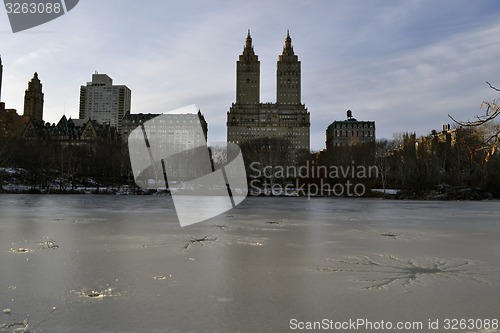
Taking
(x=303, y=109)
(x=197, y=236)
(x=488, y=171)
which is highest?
(x=303, y=109)

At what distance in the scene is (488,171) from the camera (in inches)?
2025

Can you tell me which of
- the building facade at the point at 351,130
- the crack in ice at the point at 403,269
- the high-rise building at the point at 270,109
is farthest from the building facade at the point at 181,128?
the crack in ice at the point at 403,269

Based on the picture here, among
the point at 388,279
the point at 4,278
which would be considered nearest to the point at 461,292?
the point at 388,279

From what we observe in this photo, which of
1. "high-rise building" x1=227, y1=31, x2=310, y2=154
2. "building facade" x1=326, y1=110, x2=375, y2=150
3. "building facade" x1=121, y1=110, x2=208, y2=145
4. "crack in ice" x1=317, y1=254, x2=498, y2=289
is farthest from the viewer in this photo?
"high-rise building" x1=227, y1=31, x2=310, y2=154

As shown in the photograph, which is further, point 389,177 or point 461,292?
point 389,177

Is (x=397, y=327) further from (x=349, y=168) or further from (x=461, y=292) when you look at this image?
(x=349, y=168)

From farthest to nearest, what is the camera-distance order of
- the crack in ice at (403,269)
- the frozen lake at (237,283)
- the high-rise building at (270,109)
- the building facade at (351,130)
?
the high-rise building at (270,109) → the building facade at (351,130) → the crack in ice at (403,269) → the frozen lake at (237,283)

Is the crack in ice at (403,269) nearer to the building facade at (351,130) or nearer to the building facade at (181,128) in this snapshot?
the building facade at (181,128)

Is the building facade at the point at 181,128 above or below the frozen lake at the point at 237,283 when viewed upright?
above

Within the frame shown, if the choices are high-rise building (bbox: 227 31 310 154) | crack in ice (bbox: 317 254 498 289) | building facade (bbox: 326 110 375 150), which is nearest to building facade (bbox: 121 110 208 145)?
high-rise building (bbox: 227 31 310 154)

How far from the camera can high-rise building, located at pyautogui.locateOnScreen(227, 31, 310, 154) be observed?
171m

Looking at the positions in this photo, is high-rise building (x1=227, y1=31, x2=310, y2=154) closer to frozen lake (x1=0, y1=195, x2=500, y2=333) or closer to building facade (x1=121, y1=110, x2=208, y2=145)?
building facade (x1=121, y1=110, x2=208, y2=145)

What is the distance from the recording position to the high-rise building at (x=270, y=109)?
17075 centimetres

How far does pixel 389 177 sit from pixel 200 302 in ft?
214
